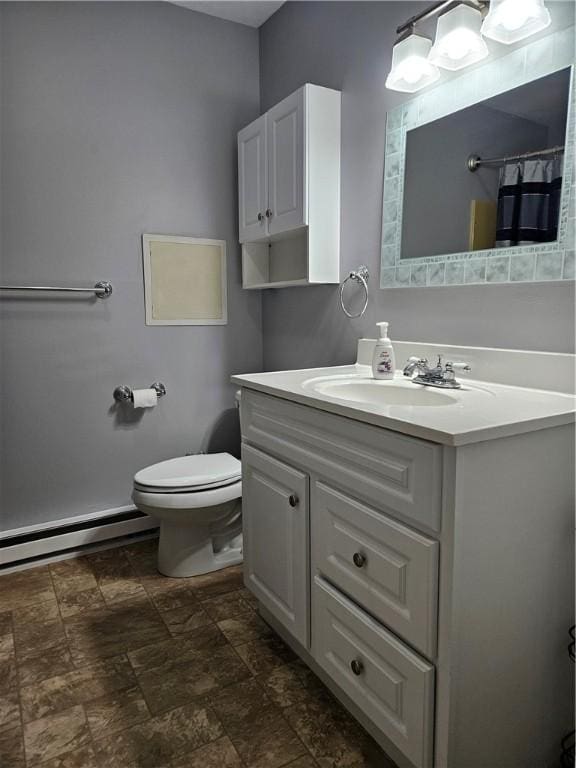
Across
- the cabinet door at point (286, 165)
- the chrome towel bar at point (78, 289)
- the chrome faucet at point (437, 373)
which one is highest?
the cabinet door at point (286, 165)

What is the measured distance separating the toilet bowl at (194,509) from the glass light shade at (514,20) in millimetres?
1625

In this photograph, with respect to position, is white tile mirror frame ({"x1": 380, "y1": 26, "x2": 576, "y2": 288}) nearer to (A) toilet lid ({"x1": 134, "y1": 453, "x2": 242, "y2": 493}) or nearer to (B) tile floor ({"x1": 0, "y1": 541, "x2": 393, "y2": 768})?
(A) toilet lid ({"x1": 134, "y1": 453, "x2": 242, "y2": 493})

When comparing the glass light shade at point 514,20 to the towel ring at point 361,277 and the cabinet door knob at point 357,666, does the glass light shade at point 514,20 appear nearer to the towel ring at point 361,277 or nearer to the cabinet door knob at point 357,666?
the towel ring at point 361,277

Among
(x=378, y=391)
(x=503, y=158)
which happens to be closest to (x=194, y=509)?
(x=378, y=391)

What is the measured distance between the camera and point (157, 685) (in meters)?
1.50

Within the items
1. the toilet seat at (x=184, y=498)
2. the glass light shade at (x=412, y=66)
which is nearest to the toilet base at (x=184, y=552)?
the toilet seat at (x=184, y=498)

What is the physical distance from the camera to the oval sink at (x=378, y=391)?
56.3 inches

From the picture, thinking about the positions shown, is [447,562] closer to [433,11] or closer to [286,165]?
[433,11]

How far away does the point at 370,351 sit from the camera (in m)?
1.93

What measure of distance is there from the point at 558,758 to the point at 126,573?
Result: 1613 mm

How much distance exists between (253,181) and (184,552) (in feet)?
5.31

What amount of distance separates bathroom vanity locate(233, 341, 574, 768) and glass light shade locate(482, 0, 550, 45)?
80 centimetres

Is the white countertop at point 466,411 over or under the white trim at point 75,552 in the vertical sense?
over

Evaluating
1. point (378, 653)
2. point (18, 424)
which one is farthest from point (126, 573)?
point (378, 653)
